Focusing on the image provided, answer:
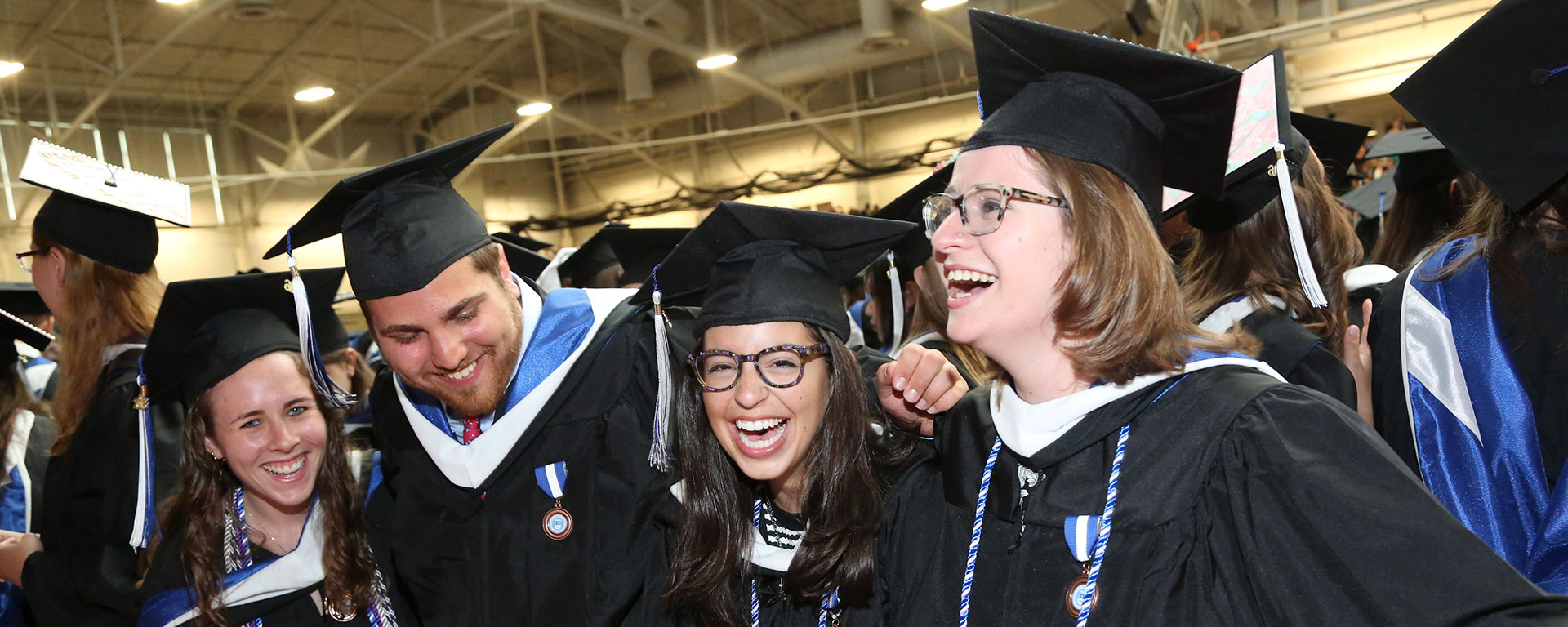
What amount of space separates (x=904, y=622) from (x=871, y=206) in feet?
42.6

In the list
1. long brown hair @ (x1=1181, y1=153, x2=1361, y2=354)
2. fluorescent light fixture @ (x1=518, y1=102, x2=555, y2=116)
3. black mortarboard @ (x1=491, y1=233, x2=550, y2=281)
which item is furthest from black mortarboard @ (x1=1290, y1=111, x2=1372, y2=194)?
fluorescent light fixture @ (x1=518, y1=102, x2=555, y2=116)

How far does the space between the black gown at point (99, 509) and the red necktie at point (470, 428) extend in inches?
36.4

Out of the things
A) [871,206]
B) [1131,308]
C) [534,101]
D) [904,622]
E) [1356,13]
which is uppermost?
[534,101]

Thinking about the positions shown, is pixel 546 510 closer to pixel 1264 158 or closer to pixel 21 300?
pixel 1264 158

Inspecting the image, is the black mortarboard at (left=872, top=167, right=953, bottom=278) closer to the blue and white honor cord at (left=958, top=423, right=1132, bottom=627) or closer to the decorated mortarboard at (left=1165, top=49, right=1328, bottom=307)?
the decorated mortarboard at (left=1165, top=49, right=1328, bottom=307)

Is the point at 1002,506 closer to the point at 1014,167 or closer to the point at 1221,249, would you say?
the point at 1014,167

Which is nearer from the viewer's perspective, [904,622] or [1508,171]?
[1508,171]

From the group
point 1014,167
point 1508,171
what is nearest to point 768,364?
point 1014,167

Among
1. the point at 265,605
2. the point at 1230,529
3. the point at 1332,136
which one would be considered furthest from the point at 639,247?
the point at 1230,529

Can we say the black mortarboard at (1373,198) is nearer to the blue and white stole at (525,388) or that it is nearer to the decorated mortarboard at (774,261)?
the decorated mortarboard at (774,261)

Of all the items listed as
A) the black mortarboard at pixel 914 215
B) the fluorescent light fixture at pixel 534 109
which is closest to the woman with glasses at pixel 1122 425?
the black mortarboard at pixel 914 215

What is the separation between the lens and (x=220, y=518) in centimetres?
274

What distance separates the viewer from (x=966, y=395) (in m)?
1.76

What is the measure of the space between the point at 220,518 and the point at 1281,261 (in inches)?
107
